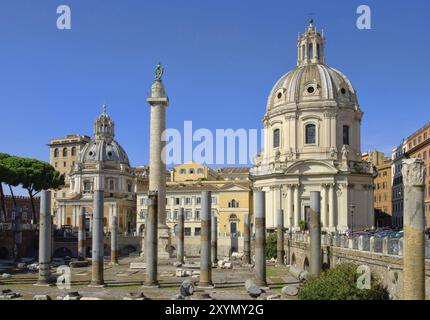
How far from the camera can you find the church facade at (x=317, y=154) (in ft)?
213

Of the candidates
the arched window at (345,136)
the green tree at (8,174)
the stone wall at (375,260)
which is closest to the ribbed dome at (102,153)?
the green tree at (8,174)

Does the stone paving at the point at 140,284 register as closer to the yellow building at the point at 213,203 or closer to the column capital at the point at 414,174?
the column capital at the point at 414,174

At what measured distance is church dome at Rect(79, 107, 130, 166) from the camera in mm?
103069

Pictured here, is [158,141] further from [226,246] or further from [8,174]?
[8,174]

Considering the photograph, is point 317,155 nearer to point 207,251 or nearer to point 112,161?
point 207,251

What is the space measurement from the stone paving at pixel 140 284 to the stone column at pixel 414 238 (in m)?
11.1

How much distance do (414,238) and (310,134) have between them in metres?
52.3

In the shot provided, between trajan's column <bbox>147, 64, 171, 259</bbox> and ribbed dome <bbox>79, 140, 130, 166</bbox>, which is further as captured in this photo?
ribbed dome <bbox>79, 140, 130, 166</bbox>

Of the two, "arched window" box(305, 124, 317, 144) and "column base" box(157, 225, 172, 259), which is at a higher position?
"arched window" box(305, 124, 317, 144)

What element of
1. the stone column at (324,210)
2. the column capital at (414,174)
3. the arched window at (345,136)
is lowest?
the stone column at (324,210)

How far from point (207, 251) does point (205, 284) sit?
70.6 inches

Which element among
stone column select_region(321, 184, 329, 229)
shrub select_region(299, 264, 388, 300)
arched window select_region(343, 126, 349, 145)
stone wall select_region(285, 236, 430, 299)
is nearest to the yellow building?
stone column select_region(321, 184, 329, 229)

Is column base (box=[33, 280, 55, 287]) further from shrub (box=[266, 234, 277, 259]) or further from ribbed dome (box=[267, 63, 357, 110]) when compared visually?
ribbed dome (box=[267, 63, 357, 110])

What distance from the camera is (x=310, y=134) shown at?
67.1m
